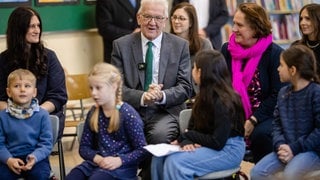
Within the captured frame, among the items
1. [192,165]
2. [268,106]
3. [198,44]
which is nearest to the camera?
[192,165]

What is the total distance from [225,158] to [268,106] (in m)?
0.64

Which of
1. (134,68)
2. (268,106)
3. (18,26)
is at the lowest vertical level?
(268,106)

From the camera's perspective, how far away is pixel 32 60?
336cm

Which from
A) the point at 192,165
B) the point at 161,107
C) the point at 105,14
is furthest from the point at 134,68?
the point at 105,14

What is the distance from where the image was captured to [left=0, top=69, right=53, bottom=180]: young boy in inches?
113

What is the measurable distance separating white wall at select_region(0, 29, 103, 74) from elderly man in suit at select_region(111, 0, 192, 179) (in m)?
1.86

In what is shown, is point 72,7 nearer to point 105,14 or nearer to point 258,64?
point 105,14

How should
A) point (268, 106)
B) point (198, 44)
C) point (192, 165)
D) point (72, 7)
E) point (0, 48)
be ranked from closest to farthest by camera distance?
point (192, 165)
point (268, 106)
point (198, 44)
point (0, 48)
point (72, 7)

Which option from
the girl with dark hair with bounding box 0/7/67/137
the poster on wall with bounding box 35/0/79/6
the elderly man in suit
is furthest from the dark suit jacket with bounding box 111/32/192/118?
the poster on wall with bounding box 35/0/79/6

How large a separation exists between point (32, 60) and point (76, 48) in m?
1.86

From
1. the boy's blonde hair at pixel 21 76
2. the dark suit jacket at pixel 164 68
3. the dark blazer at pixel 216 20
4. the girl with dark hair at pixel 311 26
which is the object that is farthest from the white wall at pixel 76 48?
the girl with dark hair at pixel 311 26

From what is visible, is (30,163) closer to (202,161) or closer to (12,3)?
(202,161)

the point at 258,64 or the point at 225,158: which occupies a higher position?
the point at 258,64

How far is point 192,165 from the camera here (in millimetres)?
2719
